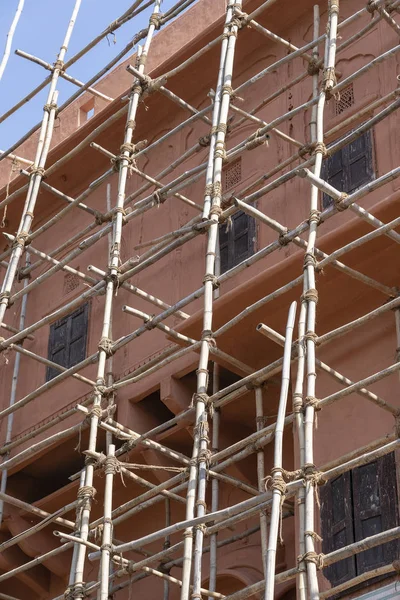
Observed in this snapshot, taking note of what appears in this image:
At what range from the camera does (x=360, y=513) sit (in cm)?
817

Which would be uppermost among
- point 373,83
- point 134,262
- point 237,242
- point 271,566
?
point 373,83

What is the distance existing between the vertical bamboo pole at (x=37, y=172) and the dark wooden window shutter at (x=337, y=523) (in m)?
2.98

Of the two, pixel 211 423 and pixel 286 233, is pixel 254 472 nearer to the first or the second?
pixel 211 423

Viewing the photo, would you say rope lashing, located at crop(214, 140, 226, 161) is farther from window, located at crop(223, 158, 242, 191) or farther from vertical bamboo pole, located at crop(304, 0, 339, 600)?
window, located at crop(223, 158, 242, 191)

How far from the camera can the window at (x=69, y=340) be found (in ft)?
38.0

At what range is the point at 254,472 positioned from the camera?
387 inches

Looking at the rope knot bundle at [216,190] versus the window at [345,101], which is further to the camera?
the window at [345,101]

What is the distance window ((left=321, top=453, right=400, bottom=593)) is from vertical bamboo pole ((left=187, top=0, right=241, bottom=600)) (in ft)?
3.51

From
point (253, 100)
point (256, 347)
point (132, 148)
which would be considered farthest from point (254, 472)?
point (253, 100)

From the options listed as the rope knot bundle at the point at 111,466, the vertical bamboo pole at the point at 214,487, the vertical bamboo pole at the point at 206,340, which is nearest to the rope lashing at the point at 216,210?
the vertical bamboo pole at the point at 206,340

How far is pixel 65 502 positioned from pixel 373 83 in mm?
4214

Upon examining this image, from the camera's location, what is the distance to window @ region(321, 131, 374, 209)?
9.77 metres

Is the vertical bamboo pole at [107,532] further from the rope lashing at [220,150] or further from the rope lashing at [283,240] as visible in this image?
the rope lashing at [220,150]

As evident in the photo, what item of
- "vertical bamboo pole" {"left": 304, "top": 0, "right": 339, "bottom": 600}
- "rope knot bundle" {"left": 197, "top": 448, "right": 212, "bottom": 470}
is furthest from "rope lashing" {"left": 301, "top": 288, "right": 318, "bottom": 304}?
"rope knot bundle" {"left": 197, "top": 448, "right": 212, "bottom": 470}
